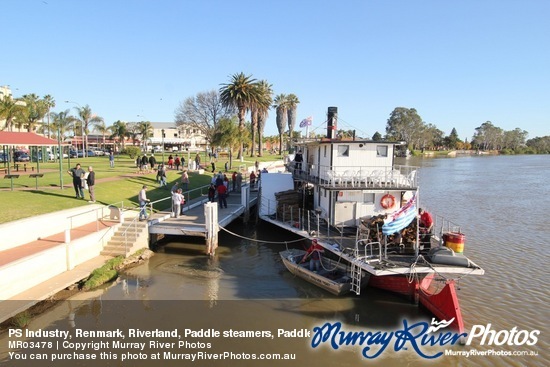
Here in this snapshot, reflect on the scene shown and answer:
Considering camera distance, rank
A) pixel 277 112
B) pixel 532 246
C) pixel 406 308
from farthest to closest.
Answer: pixel 277 112 < pixel 532 246 < pixel 406 308

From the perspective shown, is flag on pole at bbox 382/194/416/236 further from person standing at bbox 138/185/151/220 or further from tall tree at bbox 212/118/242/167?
tall tree at bbox 212/118/242/167

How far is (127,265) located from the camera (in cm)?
1630

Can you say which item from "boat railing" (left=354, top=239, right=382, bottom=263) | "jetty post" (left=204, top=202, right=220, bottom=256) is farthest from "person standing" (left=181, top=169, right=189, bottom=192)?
"boat railing" (left=354, top=239, right=382, bottom=263)

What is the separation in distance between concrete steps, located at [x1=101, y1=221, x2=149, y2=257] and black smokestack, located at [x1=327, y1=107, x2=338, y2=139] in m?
11.8

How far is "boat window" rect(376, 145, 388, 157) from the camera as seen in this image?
59.1 feet

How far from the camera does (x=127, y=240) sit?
17203mm

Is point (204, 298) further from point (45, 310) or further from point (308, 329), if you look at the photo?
point (45, 310)

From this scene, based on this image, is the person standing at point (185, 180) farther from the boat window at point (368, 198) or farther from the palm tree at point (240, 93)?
the palm tree at point (240, 93)

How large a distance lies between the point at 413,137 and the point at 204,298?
168m

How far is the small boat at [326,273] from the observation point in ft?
45.7

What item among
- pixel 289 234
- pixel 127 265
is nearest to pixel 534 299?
pixel 289 234

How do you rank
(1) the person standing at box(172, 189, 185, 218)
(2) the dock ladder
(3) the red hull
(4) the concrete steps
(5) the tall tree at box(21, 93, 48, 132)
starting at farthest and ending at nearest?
1. (5) the tall tree at box(21, 93, 48, 132)
2. (1) the person standing at box(172, 189, 185, 218)
3. (4) the concrete steps
4. (2) the dock ladder
5. (3) the red hull

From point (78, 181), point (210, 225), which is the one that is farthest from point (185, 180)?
point (210, 225)

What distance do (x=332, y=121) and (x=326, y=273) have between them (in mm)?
10610
